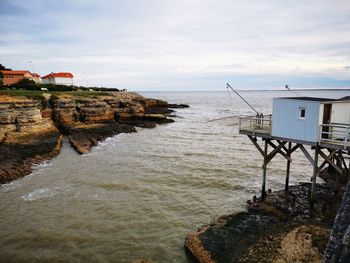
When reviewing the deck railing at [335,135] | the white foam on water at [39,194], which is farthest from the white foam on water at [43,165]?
the deck railing at [335,135]

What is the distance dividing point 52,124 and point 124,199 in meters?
23.9

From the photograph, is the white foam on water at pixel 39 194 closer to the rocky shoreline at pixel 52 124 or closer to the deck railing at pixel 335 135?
the rocky shoreline at pixel 52 124

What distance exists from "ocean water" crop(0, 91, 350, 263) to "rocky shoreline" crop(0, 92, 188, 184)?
5.14 feet

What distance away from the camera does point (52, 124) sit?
3984 centimetres

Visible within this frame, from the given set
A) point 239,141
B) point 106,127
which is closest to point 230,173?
point 239,141

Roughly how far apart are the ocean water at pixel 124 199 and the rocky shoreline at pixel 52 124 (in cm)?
157

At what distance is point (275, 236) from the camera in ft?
44.3

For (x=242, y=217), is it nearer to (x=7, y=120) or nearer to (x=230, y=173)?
(x=230, y=173)

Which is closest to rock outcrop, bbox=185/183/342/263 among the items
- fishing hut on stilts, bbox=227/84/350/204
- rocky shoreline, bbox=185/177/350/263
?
rocky shoreline, bbox=185/177/350/263

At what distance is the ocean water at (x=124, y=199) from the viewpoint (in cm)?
1471

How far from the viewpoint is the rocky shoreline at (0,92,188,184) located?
28.1 meters

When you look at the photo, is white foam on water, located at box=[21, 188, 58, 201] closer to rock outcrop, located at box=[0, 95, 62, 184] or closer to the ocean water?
the ocean water

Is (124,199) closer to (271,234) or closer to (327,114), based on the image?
(271,234)

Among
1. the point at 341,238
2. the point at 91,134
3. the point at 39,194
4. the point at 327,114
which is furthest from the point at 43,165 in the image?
the point at 341,238
